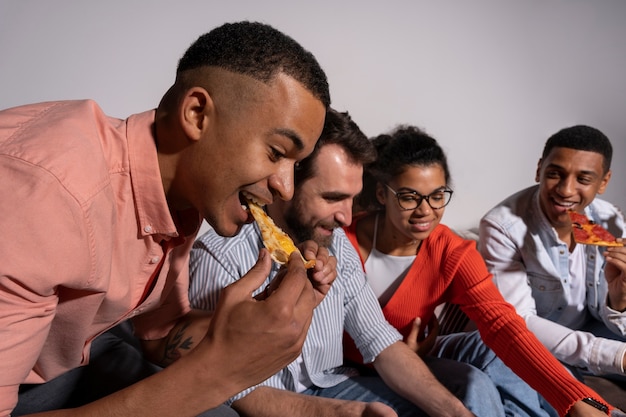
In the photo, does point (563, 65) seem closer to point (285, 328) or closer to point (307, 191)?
point (307, 191)

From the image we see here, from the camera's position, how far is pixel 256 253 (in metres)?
1.91

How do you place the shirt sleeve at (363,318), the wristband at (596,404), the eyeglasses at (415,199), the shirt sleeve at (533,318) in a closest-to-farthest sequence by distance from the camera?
the wristband at (596,404)
the shirt sleeve at (363,318)
the shirt sleeve at (533,318)
the eyeglasses at (415,199)

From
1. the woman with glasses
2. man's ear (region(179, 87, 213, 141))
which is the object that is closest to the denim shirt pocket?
the woman with glasses

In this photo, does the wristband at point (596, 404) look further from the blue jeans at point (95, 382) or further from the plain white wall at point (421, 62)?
the plain white wall at point (421, 62)

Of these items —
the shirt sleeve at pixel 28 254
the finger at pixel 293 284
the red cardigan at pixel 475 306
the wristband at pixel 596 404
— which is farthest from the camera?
the red cardigan at pixel 475 306

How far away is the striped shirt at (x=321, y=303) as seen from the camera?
1812 mm

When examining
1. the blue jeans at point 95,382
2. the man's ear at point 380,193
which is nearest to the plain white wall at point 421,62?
the man's ear at point 380,193

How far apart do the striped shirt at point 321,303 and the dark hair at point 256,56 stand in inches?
30.5

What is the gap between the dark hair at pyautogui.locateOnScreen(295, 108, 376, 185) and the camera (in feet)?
6.97

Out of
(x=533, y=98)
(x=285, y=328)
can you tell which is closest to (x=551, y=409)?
(x=285, y=328)

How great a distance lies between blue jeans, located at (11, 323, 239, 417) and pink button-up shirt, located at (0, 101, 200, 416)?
5.0 inches

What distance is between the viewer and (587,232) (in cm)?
259

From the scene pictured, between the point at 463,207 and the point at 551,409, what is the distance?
1704 millimetres

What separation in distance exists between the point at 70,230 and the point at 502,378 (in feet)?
6.07
